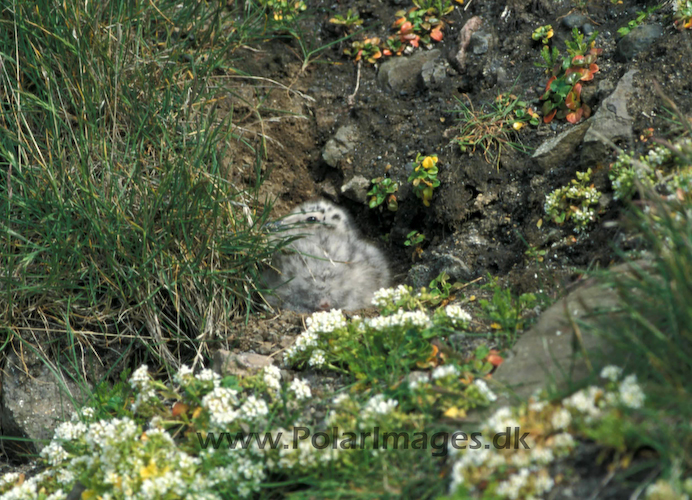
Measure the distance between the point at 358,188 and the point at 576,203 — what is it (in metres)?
1.80

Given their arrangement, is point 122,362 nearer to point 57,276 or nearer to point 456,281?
→ point 57,276

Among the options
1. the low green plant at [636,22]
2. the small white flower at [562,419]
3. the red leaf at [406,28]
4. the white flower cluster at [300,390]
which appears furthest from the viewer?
the red leaf at [406,28]

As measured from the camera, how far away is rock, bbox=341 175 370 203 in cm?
501

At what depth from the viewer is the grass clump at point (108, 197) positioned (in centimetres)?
370

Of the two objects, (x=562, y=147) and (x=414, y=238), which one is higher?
(x=562, y=147)

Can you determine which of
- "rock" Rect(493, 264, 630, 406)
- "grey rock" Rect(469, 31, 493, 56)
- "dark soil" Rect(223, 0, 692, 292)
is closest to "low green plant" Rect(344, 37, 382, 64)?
"dark soil" Rect(223, 0, 692, 292)

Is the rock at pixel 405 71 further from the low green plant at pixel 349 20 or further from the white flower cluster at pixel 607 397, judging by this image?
the white flower cluster at pixel 607 397

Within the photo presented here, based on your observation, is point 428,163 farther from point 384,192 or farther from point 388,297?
point 388,297

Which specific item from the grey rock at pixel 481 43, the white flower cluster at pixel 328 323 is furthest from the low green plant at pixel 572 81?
the white flower cluster at pixel 328 323

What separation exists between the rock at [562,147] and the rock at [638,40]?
0.64 m

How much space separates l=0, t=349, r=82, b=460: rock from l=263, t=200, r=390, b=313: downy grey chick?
4.50 feet

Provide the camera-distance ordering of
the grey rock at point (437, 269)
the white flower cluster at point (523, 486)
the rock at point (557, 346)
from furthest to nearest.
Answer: the grey rock at point (437, 269) < the rock at point (557, 346) < the white flower cluster at point (523, 486)

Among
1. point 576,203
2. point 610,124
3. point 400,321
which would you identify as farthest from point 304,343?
point 610,124

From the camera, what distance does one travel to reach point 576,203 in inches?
146
